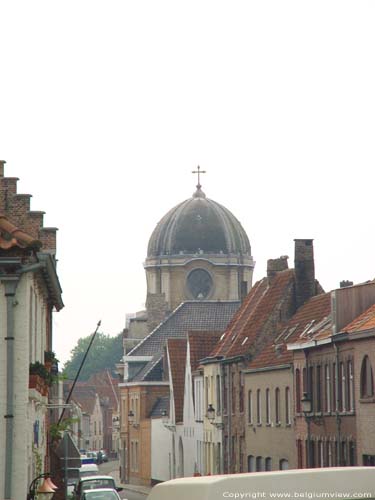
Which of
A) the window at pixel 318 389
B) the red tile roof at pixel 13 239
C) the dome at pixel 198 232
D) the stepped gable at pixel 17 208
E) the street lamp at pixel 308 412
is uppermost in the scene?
the dome at pixel 198 232

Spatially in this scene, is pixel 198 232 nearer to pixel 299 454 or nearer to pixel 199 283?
pixel 199 283

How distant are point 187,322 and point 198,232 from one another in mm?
27526

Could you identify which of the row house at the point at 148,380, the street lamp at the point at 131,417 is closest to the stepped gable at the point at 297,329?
the row house at the point at 148,380

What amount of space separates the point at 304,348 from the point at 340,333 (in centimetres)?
588

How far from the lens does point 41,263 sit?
996 inches

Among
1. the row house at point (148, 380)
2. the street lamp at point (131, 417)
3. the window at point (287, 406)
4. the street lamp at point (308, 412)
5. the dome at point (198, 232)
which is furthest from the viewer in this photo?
the dome at point (198, 232)

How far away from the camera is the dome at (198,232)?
132 metres

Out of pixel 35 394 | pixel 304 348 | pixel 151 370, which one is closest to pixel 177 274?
pixel 151 370

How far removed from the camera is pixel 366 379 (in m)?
44.5

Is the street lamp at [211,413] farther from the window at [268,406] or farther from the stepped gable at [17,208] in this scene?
the stepped gable at [17,208]

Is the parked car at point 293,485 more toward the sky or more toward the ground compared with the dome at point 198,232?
more toward the ground

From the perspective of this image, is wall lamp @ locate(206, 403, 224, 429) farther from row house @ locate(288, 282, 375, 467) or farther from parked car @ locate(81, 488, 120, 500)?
parked car @ locate(81, 488, 120, 500)

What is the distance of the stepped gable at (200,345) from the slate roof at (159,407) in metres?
14.0

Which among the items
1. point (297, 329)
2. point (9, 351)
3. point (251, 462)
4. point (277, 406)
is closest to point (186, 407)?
point (251, 462)
